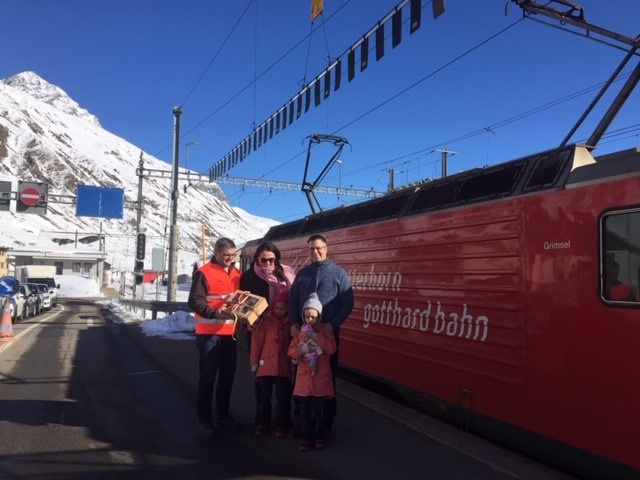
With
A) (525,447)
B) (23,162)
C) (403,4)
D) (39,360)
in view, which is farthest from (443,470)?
(23,162)

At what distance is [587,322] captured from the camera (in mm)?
4152

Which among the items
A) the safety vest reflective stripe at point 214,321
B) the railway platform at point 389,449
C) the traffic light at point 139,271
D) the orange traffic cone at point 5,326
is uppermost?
the traffic light at point 139,271

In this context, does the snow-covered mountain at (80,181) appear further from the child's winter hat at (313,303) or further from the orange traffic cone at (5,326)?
the child's winter hat at (313,303)

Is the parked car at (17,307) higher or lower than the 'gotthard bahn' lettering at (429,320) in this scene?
lower

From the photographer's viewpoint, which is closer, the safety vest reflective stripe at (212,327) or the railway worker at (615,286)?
the railway worker at (615,286)

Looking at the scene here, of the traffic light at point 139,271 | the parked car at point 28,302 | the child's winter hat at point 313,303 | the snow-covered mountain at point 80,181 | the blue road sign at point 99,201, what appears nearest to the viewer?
the child's winter hat at point 313,303

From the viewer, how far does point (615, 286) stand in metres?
4.02

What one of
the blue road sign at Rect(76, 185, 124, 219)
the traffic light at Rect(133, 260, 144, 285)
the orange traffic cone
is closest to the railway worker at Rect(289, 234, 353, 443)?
the orange traffic cone

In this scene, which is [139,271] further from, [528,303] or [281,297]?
[528,303]

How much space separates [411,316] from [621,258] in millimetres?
2784

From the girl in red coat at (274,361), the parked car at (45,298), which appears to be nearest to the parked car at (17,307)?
the parked car at (45,298)

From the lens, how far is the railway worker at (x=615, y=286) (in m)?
3.93

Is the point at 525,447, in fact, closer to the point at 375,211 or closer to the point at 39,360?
the point at 375,211

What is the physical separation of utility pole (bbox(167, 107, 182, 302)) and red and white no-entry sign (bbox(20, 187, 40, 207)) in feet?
33.4
